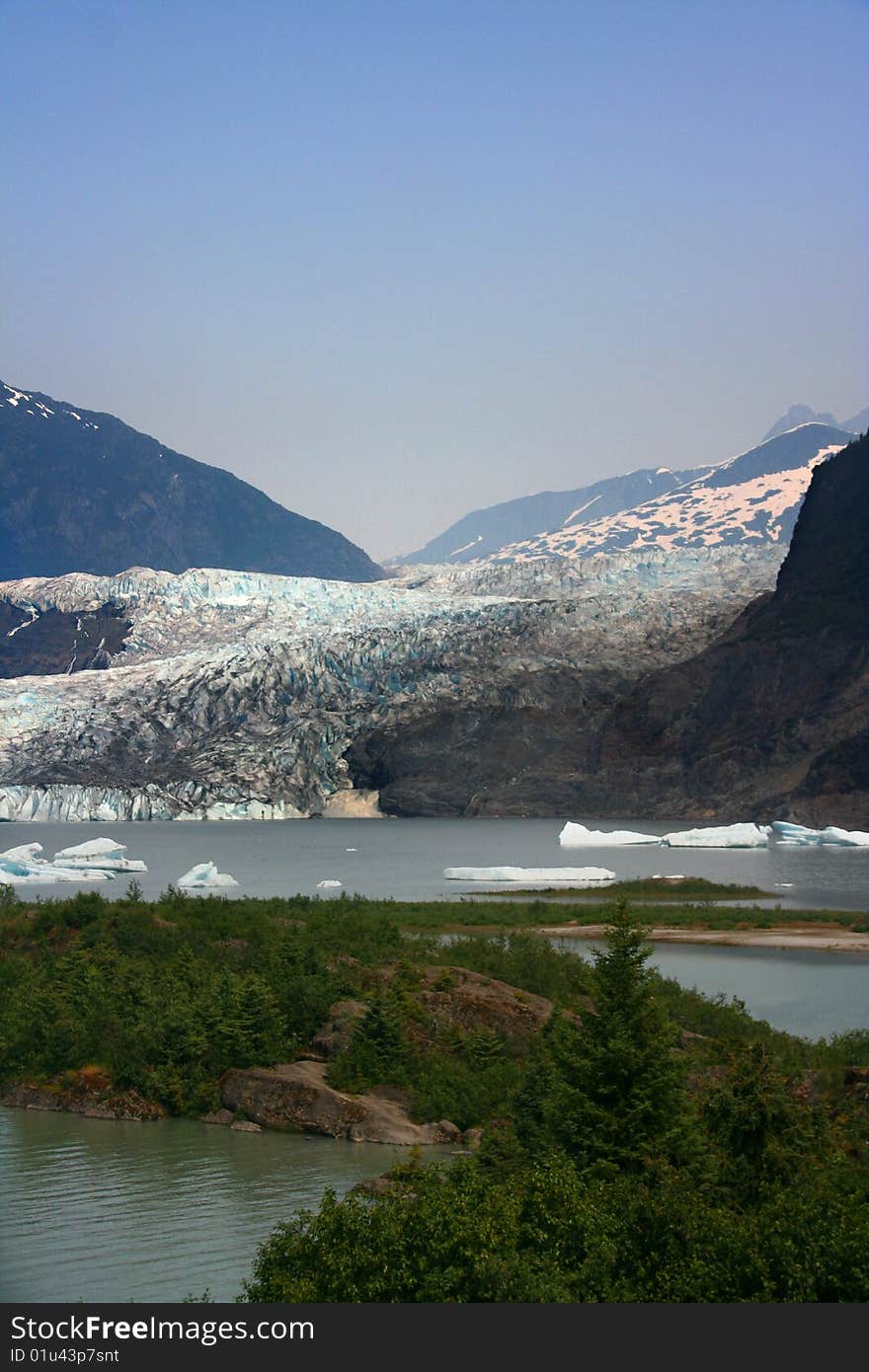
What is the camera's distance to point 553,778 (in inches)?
3905

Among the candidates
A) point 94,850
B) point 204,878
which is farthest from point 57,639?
point 204,878

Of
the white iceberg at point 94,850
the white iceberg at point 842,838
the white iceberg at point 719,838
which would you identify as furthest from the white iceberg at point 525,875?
the white iceberg at point 842,838

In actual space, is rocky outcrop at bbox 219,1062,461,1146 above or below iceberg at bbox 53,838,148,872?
below

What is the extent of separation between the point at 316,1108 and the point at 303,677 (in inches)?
3002

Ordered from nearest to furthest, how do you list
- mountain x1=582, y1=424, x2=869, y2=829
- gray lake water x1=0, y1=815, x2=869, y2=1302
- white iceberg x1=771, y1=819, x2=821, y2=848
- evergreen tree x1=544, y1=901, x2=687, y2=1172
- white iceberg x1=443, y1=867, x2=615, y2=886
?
gray lake water x1=0, y1=815, x2=869, y2=1302 → evergreen tree x1=544, y1=901, x2=687, y2=1172 → white iceberg x1=443, y1=867, x2=615, y2=886 → white iceberg x1=771, y1=819, x2=821, y2=848 → mountain x1=582, y1=424, x2=869, y2=829

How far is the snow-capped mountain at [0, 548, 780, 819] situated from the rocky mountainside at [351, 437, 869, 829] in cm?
125

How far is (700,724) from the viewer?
9588 cm

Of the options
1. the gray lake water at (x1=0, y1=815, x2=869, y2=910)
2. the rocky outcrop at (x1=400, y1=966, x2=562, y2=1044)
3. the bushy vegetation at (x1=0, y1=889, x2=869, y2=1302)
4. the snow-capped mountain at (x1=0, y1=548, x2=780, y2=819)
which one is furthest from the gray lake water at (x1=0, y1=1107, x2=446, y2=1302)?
the snow-capped mountain at (x1=0, y1=548, x2=780, y2=819)

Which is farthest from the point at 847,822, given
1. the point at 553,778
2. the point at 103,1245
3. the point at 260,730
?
the point at 103,1245

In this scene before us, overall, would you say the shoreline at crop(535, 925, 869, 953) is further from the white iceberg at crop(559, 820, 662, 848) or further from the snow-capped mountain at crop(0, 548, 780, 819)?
the snow-capped mountain at crop(0, 548, 780, 819)

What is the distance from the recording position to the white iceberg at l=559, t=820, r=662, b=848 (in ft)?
234

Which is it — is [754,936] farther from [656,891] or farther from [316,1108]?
[316,1108]

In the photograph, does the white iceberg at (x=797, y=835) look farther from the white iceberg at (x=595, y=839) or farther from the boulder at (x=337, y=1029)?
the boulder at (x=337, y=1029)

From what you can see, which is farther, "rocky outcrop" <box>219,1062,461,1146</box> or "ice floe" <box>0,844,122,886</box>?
"ice floe" <box>0,844,122,886</box>
